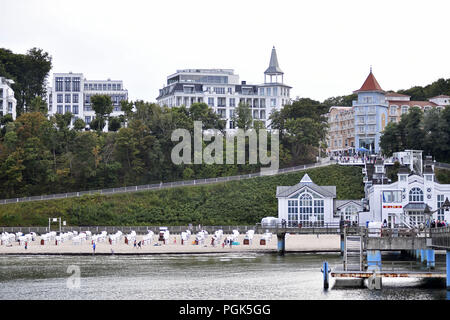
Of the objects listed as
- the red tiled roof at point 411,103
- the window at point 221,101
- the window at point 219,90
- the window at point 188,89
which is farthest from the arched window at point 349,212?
the window at point 219,90

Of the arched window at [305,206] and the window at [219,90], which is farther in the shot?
the window at [219,90]

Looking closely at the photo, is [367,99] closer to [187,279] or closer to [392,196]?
[392,196]

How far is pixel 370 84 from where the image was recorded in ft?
444

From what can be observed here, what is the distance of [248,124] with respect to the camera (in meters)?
126

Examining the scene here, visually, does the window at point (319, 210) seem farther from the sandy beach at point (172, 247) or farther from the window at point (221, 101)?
the window at point (221, 101)

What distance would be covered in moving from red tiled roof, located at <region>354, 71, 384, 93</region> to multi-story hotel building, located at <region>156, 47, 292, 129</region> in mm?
24423

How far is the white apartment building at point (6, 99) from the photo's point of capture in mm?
132875

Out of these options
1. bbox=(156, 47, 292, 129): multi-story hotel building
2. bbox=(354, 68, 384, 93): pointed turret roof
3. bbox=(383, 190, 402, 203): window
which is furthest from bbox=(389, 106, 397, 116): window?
A: bbox=(383, 190, 402, 203): window

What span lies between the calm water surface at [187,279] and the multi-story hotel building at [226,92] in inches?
3350
